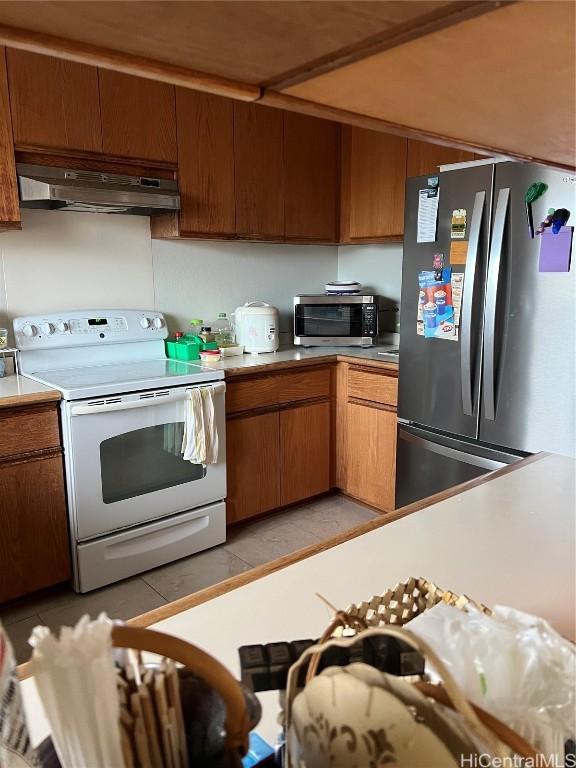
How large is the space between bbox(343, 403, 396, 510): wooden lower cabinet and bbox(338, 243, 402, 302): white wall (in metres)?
0.92

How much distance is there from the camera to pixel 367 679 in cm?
41

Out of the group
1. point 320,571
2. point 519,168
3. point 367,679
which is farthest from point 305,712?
point 519,168

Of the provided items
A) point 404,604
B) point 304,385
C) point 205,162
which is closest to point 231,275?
point 205,162

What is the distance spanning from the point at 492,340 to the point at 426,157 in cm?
122

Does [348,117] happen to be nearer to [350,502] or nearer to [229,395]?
[229,395]

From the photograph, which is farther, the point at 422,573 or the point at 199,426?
the point at 199,426

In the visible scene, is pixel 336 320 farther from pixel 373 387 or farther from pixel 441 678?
pixel 441 678

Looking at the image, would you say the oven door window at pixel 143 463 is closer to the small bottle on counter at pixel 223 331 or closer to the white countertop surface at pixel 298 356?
the white countertop surface at pixel 298 356

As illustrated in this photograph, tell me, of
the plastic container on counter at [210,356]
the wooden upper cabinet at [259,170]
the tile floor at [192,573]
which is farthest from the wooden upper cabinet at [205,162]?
the tile floor at [192,573]

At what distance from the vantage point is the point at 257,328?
3.34 metres

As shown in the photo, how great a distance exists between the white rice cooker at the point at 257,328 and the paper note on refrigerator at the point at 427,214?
0.97 m

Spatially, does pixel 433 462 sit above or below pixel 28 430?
below

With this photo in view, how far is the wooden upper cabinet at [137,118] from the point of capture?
263cm

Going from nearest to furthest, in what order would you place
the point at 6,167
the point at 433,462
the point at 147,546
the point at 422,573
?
the point at 422,573 → the point at 6,167 → the point at 147,546 → the point at 433,462
